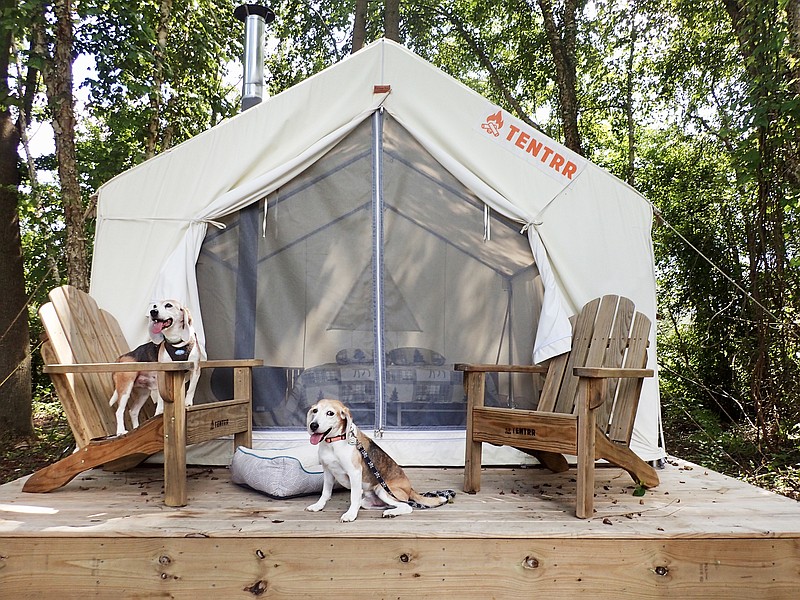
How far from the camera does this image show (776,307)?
16.4 feet

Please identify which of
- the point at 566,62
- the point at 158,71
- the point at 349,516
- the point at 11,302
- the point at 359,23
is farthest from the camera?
the point at 359,23

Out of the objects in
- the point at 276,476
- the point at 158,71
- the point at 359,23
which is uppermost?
the point at 359,23

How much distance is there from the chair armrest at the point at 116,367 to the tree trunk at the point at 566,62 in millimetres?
5947

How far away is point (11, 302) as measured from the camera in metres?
5.79

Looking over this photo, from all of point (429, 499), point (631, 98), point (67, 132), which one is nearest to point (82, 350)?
point (429, 499)

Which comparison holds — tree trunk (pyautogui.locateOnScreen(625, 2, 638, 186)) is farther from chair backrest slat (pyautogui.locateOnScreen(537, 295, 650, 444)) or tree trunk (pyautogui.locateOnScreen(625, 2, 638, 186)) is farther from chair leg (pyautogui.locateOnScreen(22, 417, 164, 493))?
chair leg (pyautogui.locateOnScreen(22, 417, 164, 493))

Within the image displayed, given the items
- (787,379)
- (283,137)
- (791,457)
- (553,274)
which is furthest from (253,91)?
(791,457)

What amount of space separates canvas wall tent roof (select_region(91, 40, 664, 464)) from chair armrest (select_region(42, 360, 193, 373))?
839mm

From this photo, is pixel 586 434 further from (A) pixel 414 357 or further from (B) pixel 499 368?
(A) pixel 414 357

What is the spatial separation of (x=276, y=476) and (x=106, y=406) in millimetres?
1002

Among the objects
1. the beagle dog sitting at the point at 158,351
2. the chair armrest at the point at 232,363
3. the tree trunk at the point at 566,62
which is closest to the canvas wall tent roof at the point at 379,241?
the chair armrest at the point at 232,363

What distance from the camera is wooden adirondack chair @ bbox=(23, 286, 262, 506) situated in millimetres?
2678

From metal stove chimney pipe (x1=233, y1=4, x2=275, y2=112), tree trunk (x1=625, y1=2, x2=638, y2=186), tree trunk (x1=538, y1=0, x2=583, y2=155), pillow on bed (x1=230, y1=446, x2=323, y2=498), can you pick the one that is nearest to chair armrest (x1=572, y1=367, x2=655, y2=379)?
pillow on bed (x1=230, y1=446, x2=323, y2=498)

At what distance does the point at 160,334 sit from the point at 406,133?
5.85 feet
